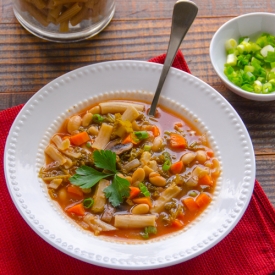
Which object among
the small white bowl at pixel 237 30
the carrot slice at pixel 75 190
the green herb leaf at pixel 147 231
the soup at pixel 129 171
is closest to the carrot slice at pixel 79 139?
the soup at pixel 129 171

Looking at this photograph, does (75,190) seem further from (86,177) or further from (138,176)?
(138,176)

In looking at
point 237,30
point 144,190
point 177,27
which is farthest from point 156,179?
point 237,30

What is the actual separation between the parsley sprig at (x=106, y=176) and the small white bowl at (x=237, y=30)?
958mm

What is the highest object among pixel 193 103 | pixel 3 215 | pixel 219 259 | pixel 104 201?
pixel 193 103

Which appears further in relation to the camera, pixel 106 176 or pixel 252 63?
pixel 252 63

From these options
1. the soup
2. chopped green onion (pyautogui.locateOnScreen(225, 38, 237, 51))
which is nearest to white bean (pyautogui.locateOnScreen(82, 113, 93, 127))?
the soup

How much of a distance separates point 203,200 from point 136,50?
3.97ft

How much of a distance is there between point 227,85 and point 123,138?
77cm

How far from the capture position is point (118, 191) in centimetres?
224

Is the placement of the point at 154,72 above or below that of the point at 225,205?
above

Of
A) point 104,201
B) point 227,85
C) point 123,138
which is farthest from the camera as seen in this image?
point 227,85

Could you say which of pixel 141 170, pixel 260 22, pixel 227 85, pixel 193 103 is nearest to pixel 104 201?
pixel 141 170

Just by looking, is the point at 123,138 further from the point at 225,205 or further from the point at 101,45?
the point at 101,45

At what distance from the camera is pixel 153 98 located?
8.48 ft
